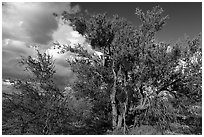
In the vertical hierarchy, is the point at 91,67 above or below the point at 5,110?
above

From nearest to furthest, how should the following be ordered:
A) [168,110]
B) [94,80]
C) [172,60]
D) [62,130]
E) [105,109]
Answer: [62,130]
[168,110]
[172,60]
[94,80]
[105,109]

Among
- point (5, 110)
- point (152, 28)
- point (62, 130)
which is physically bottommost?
point (62, 130)

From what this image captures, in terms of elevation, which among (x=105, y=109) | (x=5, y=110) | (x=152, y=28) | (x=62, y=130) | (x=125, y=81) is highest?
(x=152, y=28)

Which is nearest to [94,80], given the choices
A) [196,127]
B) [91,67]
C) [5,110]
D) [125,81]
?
[91,67]

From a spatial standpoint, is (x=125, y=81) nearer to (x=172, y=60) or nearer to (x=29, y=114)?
(x=172, y=60)

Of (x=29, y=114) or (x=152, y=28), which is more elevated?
(x=152, y=28)

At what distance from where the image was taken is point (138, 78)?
1947cm

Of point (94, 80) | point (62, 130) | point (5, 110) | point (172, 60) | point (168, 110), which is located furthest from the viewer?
point (94, 80)

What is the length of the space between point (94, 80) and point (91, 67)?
3.18ft

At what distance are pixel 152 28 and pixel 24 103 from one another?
11261 mm

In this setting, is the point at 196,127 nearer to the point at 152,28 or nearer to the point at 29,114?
the point at 152,28

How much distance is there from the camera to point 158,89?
19.7 meters

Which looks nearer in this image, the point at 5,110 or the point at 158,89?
the point at 5,110

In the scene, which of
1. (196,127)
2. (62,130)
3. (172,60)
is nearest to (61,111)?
(62,130)
